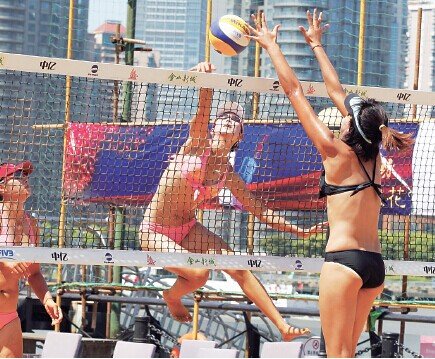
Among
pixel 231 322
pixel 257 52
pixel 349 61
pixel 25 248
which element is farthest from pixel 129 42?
pixel 25 248

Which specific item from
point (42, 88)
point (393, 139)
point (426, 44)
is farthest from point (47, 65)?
point (426, 44)

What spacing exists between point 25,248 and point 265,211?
78.3 inches

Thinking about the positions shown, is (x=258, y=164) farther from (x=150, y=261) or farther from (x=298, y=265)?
(x=150, y=261)

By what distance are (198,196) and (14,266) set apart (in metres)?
1.77

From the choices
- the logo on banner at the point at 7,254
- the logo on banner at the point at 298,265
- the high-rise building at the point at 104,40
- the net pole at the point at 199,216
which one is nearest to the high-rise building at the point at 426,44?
the net pole at the point at 199,216

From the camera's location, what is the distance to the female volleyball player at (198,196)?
10523 mm

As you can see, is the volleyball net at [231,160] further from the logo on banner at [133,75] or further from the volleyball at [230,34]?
the volleyball at [230,34]

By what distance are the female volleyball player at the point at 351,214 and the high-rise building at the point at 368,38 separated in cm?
649

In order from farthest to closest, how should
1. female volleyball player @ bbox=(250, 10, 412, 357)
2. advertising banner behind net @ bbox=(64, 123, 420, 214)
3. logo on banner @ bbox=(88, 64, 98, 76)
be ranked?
advertising banner behind net @ bbox=(64, 123, 420, 214), logo on banner @ bbox=(88, 64, 98, 76), female volleyball player @ bbox=(250, 10, 412, 357)

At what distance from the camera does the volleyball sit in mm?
9930

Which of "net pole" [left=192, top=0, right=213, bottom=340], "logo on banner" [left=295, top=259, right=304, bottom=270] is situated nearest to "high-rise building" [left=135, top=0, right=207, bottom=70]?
"net pole" [left=192, top=0, right=213, bottom=340]

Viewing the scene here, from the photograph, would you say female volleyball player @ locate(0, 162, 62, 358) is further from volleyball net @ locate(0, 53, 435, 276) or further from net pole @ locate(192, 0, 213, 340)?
net pole @ locate(192, 0, 213, 340)

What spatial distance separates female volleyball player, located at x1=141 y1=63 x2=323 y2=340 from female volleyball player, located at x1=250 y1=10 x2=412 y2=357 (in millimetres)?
2290

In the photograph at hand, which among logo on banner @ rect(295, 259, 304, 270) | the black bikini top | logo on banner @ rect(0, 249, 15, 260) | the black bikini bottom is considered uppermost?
the black bikini top
